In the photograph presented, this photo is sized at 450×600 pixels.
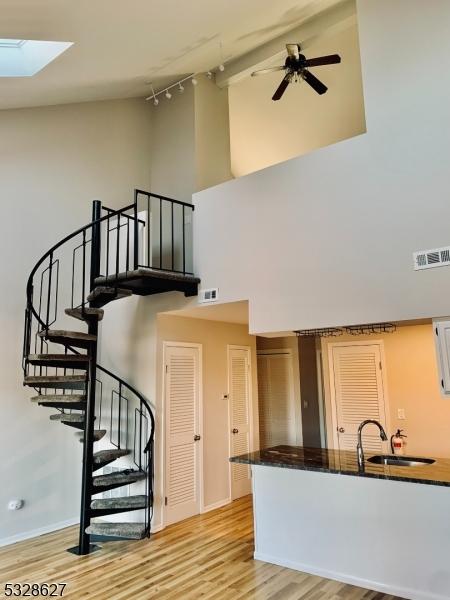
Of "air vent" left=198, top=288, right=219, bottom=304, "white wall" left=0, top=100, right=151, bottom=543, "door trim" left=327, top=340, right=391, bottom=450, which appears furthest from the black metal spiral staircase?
"door trim" left=327, top=340, right=391, bottom=450

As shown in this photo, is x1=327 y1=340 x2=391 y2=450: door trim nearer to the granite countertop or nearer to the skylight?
the granite countertop

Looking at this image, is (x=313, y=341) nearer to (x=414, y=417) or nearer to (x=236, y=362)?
(x=236, y=362)

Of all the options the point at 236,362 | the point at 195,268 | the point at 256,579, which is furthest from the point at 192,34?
the point at 256,579

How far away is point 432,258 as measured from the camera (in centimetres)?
336

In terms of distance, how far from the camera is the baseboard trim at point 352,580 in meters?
3.19

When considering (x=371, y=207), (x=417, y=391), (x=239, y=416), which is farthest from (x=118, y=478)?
(x=371, y=207)

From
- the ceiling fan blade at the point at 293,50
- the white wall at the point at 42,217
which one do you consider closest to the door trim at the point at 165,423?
the white wall at the point at 42,217

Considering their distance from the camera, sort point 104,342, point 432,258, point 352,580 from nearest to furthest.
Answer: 1. point 432,258
2. point 352,580
3. point 104,342

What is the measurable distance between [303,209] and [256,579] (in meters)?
3.28

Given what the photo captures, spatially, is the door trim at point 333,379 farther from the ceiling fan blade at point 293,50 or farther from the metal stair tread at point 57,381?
the ceiling fan blade at point 293,50

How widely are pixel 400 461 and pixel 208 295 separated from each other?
8.18 ft

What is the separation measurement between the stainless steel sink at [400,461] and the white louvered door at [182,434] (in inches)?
90.2

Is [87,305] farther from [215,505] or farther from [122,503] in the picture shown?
[215,505]

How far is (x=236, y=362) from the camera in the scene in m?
6.36
